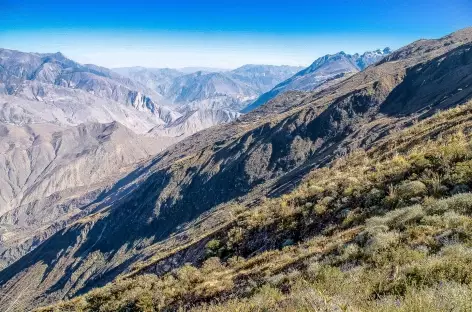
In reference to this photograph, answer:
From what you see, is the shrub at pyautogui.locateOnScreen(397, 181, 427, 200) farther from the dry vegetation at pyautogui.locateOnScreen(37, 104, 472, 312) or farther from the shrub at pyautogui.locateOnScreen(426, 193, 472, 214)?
the shrub at pyautogui.locateOnScreen(426, 193, 472, 214)

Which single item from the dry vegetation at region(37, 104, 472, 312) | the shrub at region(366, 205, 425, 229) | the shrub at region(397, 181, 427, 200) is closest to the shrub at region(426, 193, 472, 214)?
the dry vegetation at region(37, 104, 472, 312)

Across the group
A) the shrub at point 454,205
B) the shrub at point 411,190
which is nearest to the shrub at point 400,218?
the shrub at point 454,205

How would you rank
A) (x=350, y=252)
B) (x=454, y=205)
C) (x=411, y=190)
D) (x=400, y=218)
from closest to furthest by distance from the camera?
(x=350, y=252), (x=454, y=205), (x=400, y=218), (x=411, y=190)

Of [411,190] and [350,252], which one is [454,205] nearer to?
[411,190]

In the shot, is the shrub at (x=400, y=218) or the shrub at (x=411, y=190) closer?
the shrub at (x=400, y=218)

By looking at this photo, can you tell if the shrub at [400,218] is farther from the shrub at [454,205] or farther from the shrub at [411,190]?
the shrub at [411,190]

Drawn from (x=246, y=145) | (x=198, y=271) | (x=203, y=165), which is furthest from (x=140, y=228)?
(x=198, y=271)

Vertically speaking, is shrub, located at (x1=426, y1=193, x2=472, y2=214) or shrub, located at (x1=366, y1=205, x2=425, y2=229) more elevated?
shrub, located at (x1=426, y1=193, x2=472, y2=214)

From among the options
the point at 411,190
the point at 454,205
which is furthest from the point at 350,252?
the point at 411,190

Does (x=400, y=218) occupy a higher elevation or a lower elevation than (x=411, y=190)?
lower
